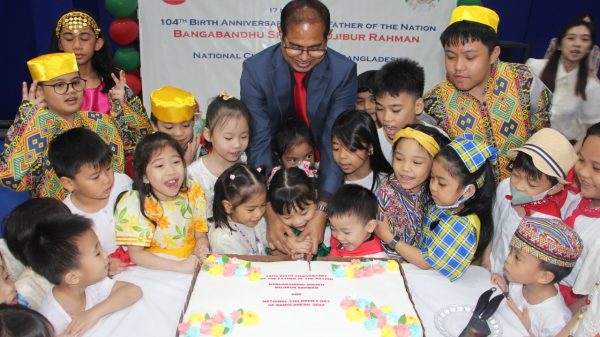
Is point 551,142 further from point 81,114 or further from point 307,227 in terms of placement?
point 81,114

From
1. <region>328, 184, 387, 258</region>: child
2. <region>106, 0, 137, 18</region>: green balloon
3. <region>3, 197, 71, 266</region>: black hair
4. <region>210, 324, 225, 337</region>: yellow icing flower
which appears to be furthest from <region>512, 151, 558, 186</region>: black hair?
<region>106, 0, 137, 18</region>: green balloon

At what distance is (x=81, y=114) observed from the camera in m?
2.71

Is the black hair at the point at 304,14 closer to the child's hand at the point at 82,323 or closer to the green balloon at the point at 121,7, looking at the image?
the child's hand at the point at 82,323

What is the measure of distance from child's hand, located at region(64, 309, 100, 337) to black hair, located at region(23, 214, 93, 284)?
0.49ft

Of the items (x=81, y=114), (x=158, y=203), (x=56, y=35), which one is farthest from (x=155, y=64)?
(x=158, y=203)

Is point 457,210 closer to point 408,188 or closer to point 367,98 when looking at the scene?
point 408,188

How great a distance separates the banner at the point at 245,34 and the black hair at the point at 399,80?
7.22ft

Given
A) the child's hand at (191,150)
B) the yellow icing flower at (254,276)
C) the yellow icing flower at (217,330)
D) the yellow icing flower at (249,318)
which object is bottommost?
the yellow icing flower at (217,330)

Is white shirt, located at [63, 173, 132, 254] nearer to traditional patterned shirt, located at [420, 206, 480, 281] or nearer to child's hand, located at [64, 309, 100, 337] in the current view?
child's hand, located at [64, 309, 100, 337]

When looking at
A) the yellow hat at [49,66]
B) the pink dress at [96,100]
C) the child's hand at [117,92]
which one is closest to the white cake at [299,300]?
the yellow hat at [49,66]

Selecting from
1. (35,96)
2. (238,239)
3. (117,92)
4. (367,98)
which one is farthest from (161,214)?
(367,98)

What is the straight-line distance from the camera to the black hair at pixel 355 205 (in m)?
2.17

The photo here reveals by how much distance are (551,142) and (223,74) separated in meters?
3.46

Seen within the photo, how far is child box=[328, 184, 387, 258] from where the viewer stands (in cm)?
217
